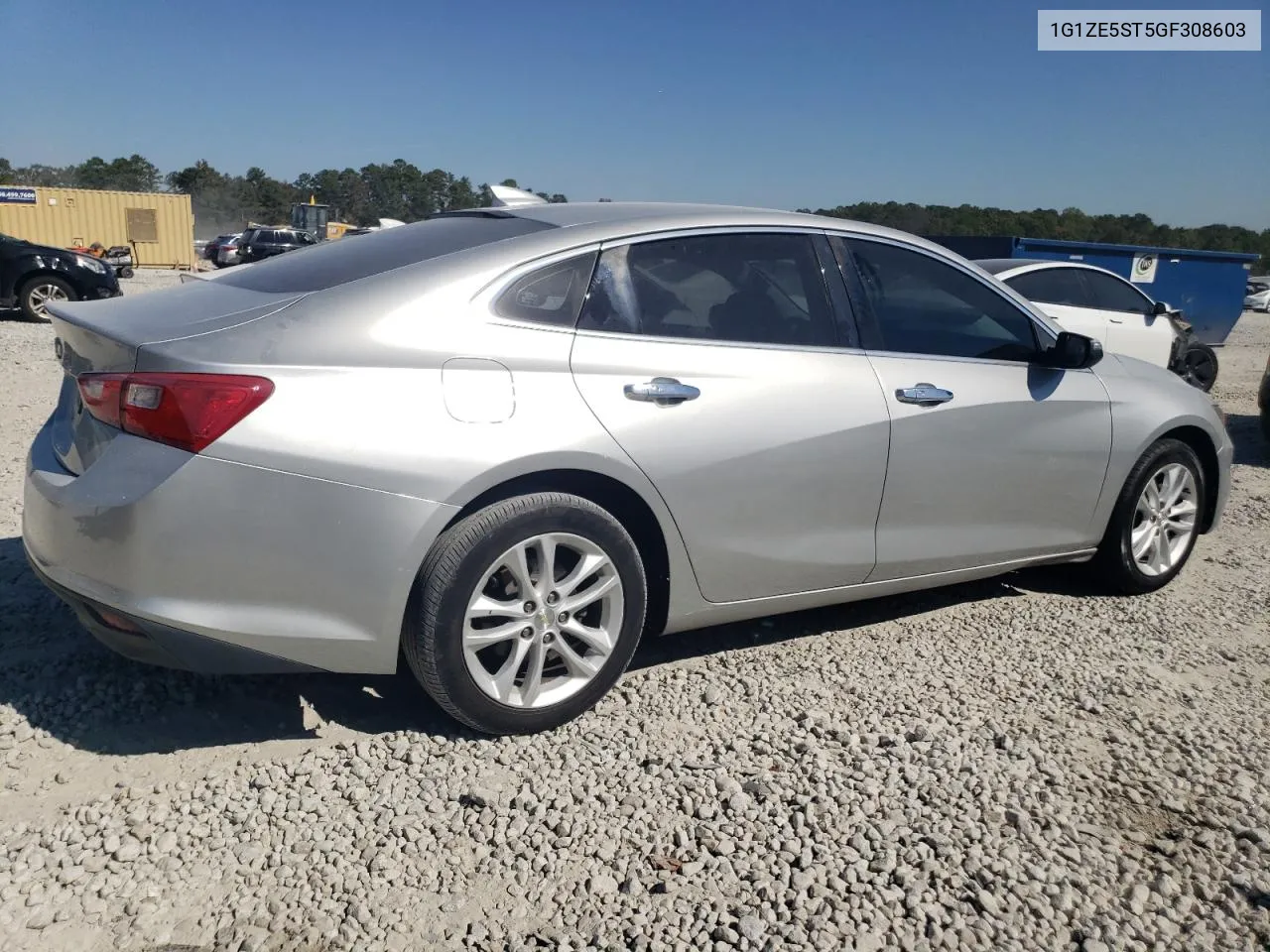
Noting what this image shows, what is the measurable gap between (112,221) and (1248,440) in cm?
3957

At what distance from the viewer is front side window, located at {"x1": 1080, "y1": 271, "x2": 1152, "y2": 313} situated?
10438mm

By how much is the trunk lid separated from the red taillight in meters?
0.09

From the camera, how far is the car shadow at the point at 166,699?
3.17 metres

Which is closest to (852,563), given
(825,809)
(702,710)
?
(702,710)

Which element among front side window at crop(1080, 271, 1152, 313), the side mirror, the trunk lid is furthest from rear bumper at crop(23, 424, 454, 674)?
front side window at crop(1080, 271, 1152, 313)

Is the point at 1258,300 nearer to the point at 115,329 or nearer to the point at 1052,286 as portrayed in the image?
the point at 1052,286

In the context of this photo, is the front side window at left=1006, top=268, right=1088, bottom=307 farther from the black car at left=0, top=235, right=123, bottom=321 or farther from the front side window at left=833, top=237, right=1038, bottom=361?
the black car at left=0, top=235, right=123, bottom=321

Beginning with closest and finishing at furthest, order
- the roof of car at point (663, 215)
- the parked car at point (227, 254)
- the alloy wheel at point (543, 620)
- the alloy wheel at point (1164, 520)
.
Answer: the alloy wheel at point (543, 620)
the roof of car at point (663, 215)
the alloy wheel at point (1164, 520)
the parked car at point (227, 254)

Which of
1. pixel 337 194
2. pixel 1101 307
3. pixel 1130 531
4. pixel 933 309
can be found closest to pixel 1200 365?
pixel 1101 307

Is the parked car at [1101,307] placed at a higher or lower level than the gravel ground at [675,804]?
higher

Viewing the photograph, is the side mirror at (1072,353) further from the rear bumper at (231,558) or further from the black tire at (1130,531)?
the rear bumper at (231,558)

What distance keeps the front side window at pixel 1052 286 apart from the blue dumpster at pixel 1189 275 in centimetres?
457

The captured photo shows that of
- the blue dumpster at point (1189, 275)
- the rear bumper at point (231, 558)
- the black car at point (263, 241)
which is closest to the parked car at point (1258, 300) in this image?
the blue dumpster at point (1189, 275)

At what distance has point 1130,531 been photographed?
15.4ft
